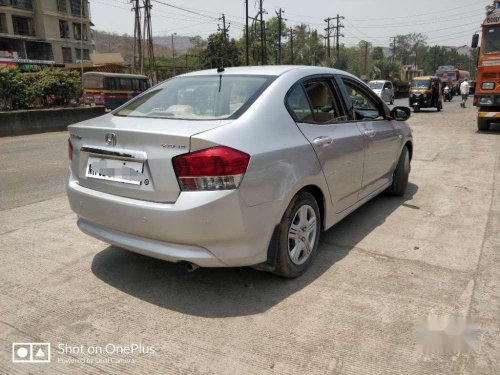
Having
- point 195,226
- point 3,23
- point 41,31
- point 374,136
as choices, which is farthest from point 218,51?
point 195,226

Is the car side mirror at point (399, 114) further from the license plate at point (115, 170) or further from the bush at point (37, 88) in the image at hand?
the bush at point (37, 88)

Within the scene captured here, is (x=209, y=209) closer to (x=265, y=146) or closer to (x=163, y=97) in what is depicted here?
(x=265, y=146)

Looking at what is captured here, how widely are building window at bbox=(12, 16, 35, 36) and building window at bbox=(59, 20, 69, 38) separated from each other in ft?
11.3

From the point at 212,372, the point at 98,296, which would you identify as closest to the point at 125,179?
the point at 98,296

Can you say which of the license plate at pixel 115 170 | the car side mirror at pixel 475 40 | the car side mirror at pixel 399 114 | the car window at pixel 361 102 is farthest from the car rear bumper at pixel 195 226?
the car side mirror at pixel 475 40

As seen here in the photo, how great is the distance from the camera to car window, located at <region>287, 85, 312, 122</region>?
3.32 meters

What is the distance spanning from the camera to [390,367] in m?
2.36

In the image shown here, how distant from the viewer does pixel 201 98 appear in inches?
134

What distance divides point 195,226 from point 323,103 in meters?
1.83

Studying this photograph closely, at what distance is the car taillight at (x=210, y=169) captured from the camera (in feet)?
8.56

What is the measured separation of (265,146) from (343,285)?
1.27 meters

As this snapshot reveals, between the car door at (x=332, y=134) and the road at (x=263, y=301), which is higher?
the car door at (x=332, y=134)

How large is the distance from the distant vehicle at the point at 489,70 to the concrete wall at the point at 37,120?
13.8 metres

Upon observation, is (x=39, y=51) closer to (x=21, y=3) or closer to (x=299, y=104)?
(x=21, y=3)
